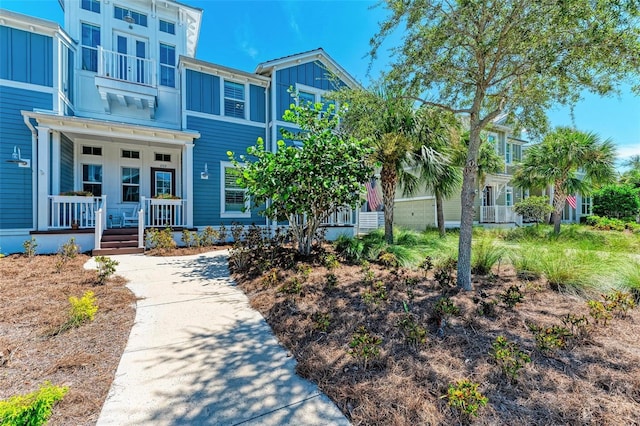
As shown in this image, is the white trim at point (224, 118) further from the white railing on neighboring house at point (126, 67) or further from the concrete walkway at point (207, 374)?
the concrete walkway at point (207, 374)

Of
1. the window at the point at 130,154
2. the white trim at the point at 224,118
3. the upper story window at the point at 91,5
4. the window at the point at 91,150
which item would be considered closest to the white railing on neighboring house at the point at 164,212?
the window at the point at 130,154

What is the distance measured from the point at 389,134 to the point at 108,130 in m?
8.69

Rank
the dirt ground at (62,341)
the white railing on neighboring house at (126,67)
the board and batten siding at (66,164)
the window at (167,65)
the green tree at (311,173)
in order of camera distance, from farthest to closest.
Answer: the window at (167,65), the white railing on neighboring house at (126,67), the board and batten siding at (66,164), the green tree at (311,173), the dirt ground at (62,341)

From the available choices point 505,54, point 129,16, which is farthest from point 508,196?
point 129,16

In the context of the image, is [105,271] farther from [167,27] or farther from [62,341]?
[167,27]

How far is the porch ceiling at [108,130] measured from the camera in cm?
832

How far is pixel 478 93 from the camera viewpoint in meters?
4.74

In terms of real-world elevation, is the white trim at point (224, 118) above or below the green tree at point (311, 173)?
above

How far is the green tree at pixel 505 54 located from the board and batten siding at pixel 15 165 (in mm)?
10405

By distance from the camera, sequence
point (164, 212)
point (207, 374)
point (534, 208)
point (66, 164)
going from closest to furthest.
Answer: point (207, 374) → point (66, 164) → point (164, 212) → point (534, 208)

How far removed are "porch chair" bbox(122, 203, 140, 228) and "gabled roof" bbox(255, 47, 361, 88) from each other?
732cm

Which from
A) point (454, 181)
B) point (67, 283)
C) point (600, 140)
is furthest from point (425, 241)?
point (600, 140)

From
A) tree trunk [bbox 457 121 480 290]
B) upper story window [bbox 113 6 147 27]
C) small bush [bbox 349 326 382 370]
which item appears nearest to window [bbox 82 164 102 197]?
upper story window [bbox 113 6 147 27]

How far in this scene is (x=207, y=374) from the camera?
264 centimetres
